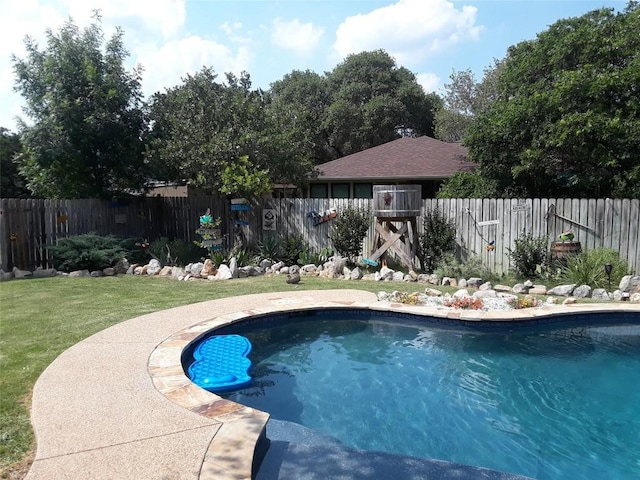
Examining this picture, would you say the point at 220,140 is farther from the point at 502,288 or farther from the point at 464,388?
the point at 464,388

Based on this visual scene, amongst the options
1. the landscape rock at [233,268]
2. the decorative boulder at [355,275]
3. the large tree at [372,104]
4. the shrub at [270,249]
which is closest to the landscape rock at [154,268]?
the landscape rock at [233,268]

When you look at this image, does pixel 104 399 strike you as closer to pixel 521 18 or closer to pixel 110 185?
pixel 110 185

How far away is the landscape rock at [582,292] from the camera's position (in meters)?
8.29

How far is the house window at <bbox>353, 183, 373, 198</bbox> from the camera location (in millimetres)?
18844

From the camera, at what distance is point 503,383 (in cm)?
Result: 536

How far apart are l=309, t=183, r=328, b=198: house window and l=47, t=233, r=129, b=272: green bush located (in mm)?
9963

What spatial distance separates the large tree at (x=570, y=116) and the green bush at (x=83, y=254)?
379 inches

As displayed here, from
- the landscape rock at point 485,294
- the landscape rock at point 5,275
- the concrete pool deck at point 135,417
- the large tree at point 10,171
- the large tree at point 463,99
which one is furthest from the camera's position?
the large tree at point 463,99

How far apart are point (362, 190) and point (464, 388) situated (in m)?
14.2

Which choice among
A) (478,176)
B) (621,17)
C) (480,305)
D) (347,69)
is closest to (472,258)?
(480,305)

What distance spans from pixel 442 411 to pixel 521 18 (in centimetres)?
1063

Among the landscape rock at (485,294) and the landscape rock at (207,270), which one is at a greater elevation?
the landscape rock at (207,270)

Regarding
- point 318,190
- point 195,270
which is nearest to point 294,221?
point 195,270

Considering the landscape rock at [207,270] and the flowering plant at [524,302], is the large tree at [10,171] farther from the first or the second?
the flowering plant at [524,302]
